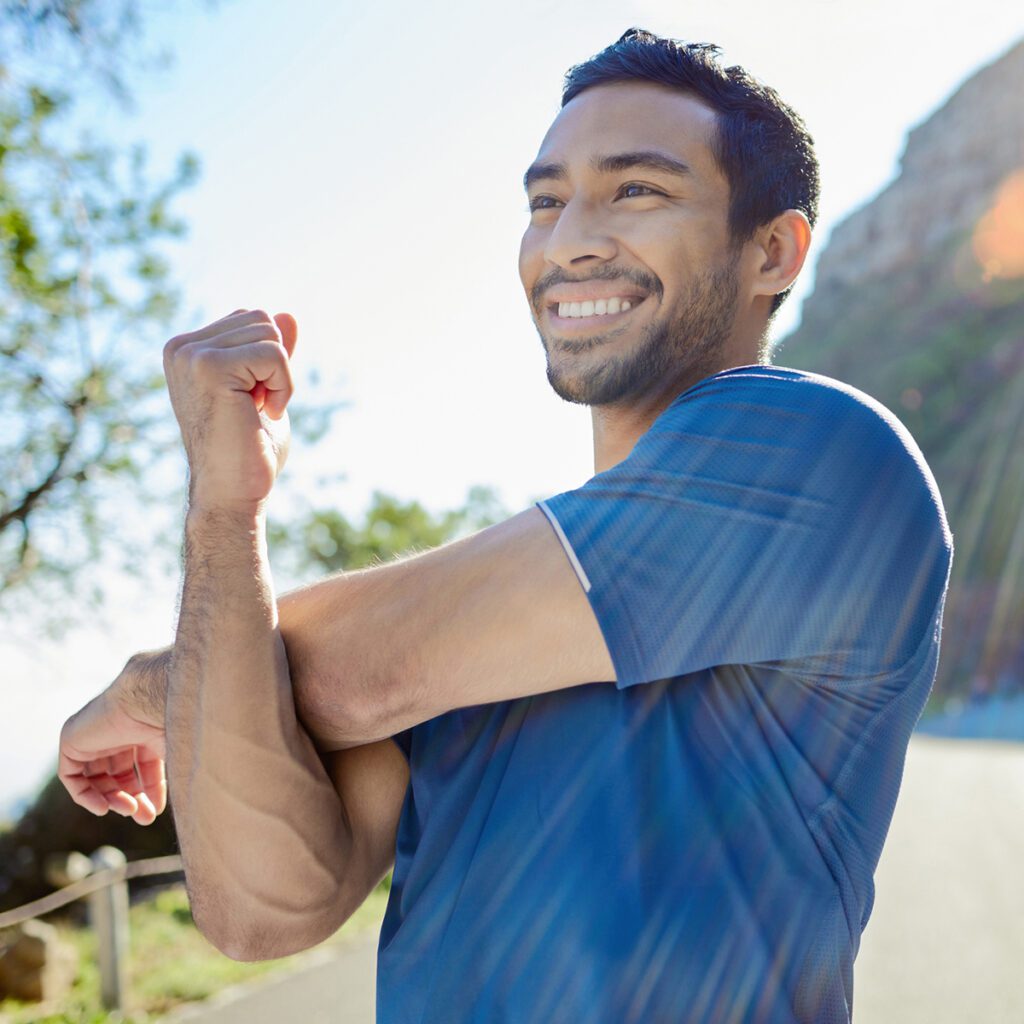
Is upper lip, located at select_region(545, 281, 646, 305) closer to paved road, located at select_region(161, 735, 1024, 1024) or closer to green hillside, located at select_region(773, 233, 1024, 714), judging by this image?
paved road, located at select_region(161, 735, 1024, 1024)

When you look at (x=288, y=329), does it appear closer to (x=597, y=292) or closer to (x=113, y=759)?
(x=597, y=292)

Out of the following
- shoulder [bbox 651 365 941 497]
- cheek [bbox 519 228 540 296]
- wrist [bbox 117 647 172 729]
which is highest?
cheek [bbox 519 228 540 296]

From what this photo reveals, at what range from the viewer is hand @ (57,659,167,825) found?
74.7 inches

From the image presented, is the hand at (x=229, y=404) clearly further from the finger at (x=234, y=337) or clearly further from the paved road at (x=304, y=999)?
the paved road at (x=304, y=999)

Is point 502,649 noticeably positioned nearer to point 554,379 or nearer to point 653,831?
point 653,831

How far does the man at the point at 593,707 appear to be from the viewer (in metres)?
1.40

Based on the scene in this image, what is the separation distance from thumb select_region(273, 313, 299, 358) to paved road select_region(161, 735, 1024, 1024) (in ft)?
18.0

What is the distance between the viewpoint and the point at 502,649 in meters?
1.45

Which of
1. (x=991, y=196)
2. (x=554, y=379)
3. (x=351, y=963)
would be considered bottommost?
(x=351, y=963)

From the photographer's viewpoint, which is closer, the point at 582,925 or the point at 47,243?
the point at 582,925

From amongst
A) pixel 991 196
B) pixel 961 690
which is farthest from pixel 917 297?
pixel 961 690

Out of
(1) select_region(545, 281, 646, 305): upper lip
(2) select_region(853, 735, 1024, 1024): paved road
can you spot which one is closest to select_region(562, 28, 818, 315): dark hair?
(1) select_region(545, 281, 646, 305): upper lip

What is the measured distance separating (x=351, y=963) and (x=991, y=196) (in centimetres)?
7704

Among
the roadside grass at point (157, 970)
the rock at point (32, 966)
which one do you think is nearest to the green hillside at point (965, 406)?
the roadside grass at point (157, 970)
